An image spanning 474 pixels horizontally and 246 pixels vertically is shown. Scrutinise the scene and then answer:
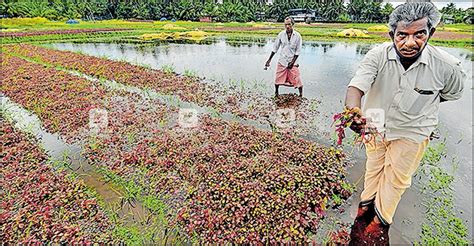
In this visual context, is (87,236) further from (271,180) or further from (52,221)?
(271,180)

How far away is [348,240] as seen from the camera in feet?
9.65

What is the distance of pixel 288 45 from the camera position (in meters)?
6.61

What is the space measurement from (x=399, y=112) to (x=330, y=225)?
5.04 ft

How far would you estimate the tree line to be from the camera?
4084cm

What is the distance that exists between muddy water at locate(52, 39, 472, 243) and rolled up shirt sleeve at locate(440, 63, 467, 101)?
1602mm

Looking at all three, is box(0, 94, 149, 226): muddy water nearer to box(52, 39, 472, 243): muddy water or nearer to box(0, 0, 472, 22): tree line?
box(52, 39, 472, 243): muddy water

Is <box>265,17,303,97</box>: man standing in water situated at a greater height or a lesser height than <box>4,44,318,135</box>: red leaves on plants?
greater

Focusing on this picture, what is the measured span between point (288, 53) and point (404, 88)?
15.4 ft

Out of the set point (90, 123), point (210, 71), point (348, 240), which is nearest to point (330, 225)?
point (348, 240)

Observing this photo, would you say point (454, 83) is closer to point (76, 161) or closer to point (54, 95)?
point (76, 161)

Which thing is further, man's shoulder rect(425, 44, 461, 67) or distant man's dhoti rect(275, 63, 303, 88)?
distant man's dhoti rect(275, 63, 303, 88)

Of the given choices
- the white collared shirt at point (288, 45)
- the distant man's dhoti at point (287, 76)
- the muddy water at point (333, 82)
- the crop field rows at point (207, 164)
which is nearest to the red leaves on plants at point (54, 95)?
the crop field rows at point (207, 164)

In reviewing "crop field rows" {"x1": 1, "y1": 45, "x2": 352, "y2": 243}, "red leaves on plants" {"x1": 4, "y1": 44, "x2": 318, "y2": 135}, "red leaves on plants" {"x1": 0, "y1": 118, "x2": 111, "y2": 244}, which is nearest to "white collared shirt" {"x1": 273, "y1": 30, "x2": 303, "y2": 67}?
"red leaves on plants" {"x1": 4, "y1": 44, "x2": 318, "y2": 135}

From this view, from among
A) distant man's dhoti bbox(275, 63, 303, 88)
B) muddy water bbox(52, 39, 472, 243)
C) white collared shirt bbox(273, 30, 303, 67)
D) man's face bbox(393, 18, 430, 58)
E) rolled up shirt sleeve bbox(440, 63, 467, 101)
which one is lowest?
muddy water bbox(52, 39, 472, 243)
